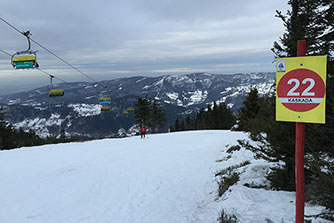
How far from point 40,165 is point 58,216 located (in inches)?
326

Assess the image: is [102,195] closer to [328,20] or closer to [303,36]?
[303,36]

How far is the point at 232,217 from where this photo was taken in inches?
189

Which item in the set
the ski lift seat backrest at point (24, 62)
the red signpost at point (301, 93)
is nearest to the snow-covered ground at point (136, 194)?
the red signpost at point (301, 93)

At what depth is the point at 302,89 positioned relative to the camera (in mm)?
3152

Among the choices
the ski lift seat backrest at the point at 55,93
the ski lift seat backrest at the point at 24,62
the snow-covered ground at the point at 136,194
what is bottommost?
the snow-covered ground at the point at 136,194

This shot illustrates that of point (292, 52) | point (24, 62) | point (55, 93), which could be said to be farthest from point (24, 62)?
point (292, 52)

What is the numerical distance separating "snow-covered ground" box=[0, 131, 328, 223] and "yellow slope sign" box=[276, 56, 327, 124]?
8.11 feet

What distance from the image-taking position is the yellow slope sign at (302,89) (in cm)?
297

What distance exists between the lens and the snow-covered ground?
5.49 metres

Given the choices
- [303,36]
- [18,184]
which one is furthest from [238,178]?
[18,184]

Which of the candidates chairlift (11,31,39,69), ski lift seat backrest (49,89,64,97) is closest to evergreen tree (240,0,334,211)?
chairlift (11,31,39,69)

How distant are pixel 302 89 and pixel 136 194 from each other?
267 inches

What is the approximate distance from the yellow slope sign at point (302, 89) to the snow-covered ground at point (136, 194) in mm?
2473

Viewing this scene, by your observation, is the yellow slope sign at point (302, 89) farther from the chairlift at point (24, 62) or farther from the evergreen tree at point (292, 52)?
the chairlift at point (24, 62)
